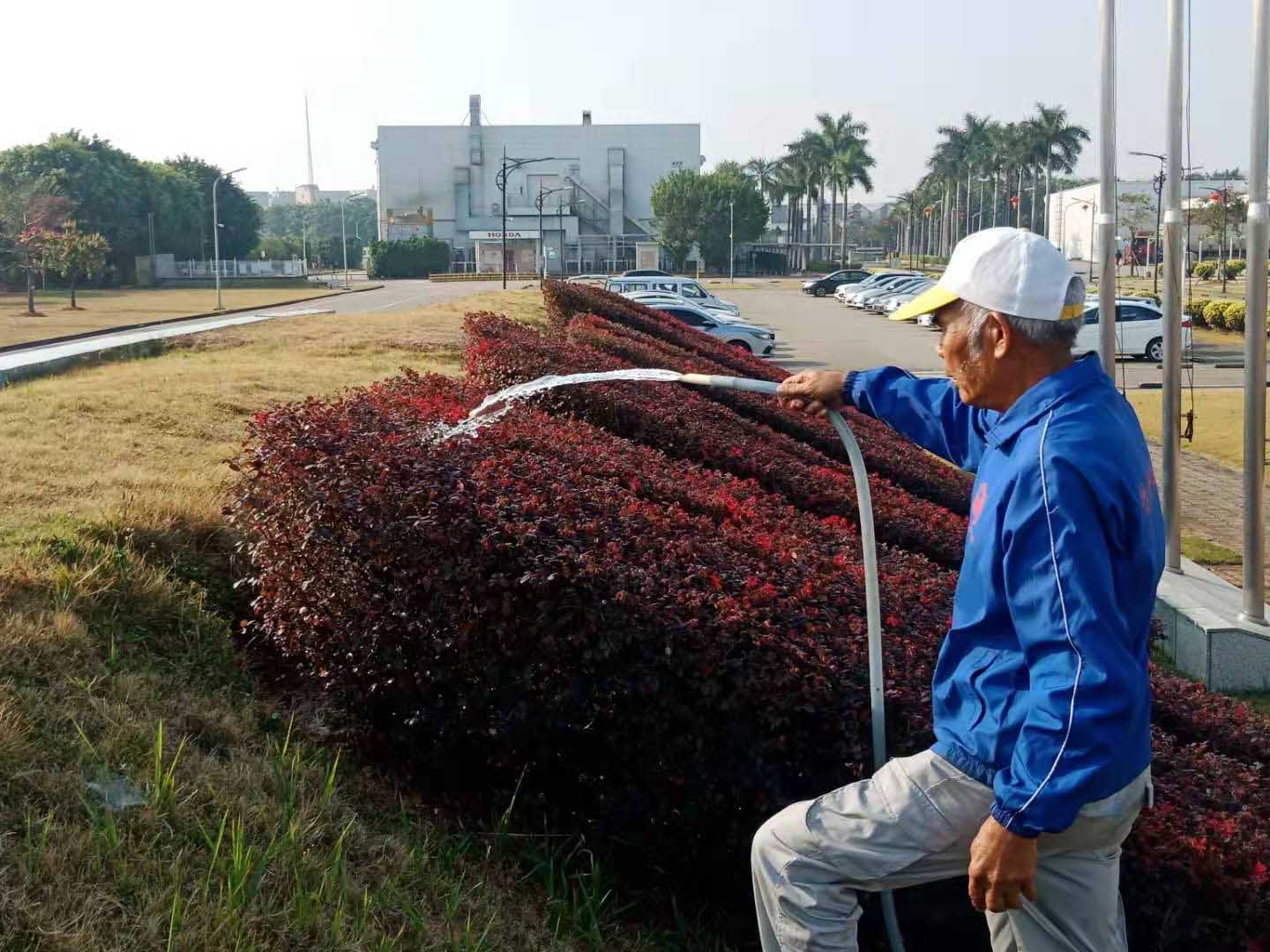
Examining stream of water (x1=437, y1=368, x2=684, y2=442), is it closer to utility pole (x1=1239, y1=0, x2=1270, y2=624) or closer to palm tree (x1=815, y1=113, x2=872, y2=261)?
utility pole (x1=1239, y1=0, x2=1270, y2=624)

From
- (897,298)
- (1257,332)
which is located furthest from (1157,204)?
(1257,332)

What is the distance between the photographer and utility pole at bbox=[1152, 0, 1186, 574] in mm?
7531

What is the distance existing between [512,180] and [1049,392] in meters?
95.0

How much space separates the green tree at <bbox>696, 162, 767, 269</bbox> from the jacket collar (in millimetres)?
83278

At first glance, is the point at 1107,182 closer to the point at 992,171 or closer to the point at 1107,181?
the point at 1107,181

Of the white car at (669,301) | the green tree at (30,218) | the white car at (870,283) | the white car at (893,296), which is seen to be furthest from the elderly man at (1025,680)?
the white car at (870,283)

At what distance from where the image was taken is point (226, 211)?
8312 cm

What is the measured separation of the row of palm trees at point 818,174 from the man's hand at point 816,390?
91704 millimetres

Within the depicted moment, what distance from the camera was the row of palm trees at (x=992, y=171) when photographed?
87.8 metres

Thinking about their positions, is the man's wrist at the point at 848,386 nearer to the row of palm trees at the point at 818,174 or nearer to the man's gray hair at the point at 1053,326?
the man's gray hair at the point at 1053,326

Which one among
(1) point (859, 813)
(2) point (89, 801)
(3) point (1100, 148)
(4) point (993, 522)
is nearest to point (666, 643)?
(1) point (859, 813)

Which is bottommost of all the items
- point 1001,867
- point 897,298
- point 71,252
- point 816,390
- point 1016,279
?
point 1001,867

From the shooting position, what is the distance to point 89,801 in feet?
11.3

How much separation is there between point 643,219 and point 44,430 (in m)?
91.2
